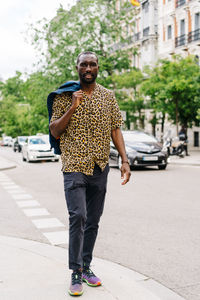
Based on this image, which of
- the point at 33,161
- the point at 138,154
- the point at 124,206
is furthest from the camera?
the point at 33,161

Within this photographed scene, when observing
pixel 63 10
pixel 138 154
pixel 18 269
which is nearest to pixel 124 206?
pixel 18 269

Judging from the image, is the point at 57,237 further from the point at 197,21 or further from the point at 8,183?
the point at 197,21

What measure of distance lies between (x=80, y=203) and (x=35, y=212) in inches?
183

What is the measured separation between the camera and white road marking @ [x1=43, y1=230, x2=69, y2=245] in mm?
5948

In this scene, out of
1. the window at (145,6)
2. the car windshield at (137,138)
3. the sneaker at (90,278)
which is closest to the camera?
the sneaker at (90,278)

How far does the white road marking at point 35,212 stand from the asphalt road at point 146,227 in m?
0.10

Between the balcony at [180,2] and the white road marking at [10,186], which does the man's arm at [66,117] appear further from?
the balcony at [180,2]

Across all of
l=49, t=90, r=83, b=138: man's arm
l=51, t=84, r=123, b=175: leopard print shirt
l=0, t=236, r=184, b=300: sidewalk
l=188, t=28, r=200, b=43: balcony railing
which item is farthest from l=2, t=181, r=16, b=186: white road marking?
l=188, t=28, r=200, b=43: balcony railing

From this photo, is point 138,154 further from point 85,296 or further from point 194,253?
point 85,296

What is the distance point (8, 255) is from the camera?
4.91 m

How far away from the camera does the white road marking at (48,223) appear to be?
7.11 meters

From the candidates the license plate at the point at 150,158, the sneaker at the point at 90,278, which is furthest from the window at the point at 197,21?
the sneaker at the point at 90,278

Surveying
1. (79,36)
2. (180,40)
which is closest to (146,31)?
(180,40)

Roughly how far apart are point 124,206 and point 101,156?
502 cm
